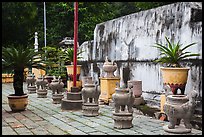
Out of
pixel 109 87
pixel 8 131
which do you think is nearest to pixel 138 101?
pixel 109 87

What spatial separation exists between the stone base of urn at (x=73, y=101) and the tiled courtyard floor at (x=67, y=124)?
6.8 inches

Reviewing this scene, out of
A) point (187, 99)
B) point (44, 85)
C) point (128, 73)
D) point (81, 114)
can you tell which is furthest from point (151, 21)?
point (44, 85)

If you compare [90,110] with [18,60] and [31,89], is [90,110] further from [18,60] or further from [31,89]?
[31,89]

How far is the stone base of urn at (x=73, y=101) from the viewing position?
7.27 metres

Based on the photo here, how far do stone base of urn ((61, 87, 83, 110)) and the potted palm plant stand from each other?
1.04m

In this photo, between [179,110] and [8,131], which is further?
[8,131]

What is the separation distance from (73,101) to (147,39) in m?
2.61

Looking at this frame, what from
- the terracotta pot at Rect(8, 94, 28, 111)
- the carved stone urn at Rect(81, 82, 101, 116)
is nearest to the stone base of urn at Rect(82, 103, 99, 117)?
the carved stone urn at Rect(81, 82, 101, 116)

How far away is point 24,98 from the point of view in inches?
288

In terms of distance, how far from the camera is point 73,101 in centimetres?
730

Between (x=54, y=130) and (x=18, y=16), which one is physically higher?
(x=18, y=16)

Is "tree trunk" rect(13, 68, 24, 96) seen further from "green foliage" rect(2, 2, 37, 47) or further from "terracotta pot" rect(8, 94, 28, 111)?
"green foliage" rect(2, 2, 37, 47)

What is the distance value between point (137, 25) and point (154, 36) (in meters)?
0.92

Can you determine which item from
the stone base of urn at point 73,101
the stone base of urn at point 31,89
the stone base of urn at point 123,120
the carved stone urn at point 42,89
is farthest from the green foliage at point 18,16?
the stone base of urn at point 31,89
